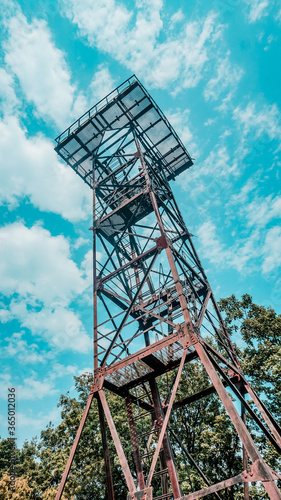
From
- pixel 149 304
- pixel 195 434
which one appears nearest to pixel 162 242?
pixel 149 304

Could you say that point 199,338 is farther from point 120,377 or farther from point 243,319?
point 243,319

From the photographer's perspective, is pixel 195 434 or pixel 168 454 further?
pixel 195 434

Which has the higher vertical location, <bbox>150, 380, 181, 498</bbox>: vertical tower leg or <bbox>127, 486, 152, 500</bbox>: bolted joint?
<bbox>150, 380, 181, 498</bbox>: vertical tower leg

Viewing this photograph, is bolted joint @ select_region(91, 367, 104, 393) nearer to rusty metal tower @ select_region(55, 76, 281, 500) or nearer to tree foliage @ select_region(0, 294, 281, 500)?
rusty metal tower @ select_region(55, 76, 281, 500)

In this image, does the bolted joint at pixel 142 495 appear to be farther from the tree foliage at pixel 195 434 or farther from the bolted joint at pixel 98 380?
the tree foliage at pixel 195 434

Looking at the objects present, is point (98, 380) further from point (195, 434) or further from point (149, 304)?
point (195, 434)

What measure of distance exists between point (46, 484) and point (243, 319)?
51.0ft

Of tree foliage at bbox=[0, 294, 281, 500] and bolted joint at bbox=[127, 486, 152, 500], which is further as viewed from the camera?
tree foliage at bbox=[0, 294, 281, 500]

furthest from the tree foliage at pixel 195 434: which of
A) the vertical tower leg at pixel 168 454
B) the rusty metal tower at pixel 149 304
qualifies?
the vertical tower leg at pixel 168 454

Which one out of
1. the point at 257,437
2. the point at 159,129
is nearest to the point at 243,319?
the point at 257,437

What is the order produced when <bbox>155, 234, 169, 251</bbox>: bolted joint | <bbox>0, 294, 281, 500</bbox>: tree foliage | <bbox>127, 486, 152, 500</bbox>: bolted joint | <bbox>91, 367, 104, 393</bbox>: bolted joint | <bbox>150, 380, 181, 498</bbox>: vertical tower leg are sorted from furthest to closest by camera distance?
<bbox>0, 294, 281, 500</bbox>: tree foliage < <bbox>155, 234, 169, 251</bbox>: bolted joint < <bbox>91, 367, 104, 393</bbox>: bolted joint < <bbox>150, 380, 181, 498</bbox>: vertical tower leg < <bbox>127, 486, 152, 500</bbox>: bolted joint

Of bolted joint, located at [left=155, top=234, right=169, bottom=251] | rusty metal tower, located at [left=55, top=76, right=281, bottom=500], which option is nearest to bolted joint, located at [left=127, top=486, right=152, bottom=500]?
rusty metal tower, located at [left=55, top=76, right=281, bottom=500]

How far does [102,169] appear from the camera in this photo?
14.7 m

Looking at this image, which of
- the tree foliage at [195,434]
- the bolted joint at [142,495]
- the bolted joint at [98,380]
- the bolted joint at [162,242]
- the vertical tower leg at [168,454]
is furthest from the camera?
the tree foliage at [195,434]
